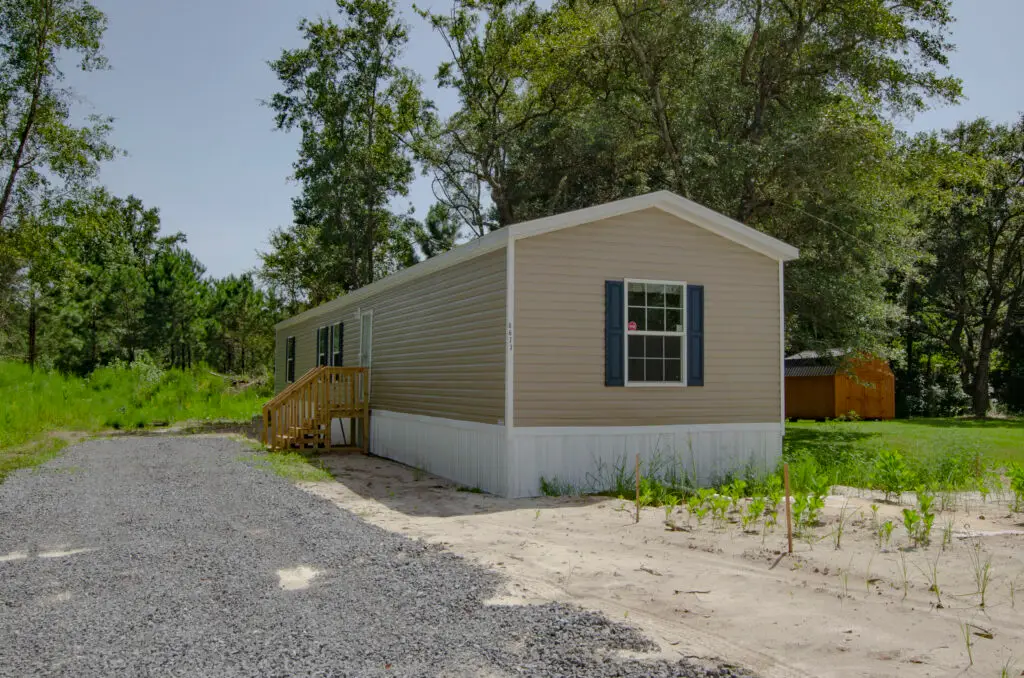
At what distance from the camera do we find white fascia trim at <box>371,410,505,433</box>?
873cm

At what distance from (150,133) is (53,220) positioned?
192 inches

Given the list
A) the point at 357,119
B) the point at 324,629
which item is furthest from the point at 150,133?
the point at 324,629

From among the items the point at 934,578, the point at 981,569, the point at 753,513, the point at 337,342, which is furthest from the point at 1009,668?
the point at 337,342

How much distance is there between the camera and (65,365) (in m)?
31.2

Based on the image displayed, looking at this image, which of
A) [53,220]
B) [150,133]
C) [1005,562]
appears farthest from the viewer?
[53,220]

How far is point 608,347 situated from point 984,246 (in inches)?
913

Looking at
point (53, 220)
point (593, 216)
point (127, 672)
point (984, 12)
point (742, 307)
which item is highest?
point (984, 12)

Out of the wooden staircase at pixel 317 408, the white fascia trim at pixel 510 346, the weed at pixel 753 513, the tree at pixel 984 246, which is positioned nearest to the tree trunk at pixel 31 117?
the wooden staircase at pixel 317 408

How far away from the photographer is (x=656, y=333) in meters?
8.99

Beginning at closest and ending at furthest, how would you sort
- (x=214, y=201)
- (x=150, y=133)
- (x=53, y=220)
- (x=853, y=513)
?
1. (x=853, y=513)
2. (x=150, y=133)
3. (x=53, y=220)
4. (x=214, y=201)

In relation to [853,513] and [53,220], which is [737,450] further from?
[53,220]

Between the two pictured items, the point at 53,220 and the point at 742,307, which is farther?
the point at 53,220

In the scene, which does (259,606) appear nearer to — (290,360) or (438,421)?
(438,421)

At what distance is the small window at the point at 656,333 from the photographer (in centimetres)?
898
